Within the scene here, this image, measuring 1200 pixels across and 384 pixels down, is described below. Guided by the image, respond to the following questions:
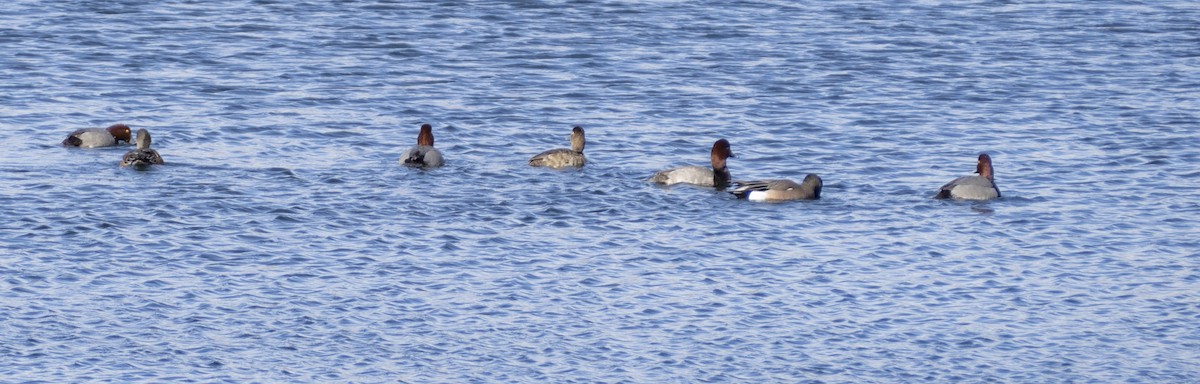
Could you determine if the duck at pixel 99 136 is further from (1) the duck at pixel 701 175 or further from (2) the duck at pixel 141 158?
(1) the duck at pixel 701 175

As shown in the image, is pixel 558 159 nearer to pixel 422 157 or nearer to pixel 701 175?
pixel 422 157

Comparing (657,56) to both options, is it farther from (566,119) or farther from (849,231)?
(849,231)

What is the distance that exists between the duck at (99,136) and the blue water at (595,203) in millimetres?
286

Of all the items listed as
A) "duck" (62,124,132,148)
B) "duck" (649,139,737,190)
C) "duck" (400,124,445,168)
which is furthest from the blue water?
"duck" (649,139,737,190)

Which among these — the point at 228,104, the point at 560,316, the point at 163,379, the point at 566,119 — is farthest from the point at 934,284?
the point at 228,104

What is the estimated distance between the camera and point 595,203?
21.8m

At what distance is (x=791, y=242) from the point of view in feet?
65.5

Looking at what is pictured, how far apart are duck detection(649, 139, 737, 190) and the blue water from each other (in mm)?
447

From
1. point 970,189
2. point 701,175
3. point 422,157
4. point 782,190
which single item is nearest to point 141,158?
point 422,157

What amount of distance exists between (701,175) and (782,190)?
137cm

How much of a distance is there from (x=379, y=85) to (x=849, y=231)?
11969 millimetres

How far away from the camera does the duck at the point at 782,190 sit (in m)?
22.2

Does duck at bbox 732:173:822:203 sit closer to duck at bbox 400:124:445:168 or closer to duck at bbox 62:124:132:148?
duck at bbox 400:124:445:168

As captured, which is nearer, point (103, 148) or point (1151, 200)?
point (1151, 200)
